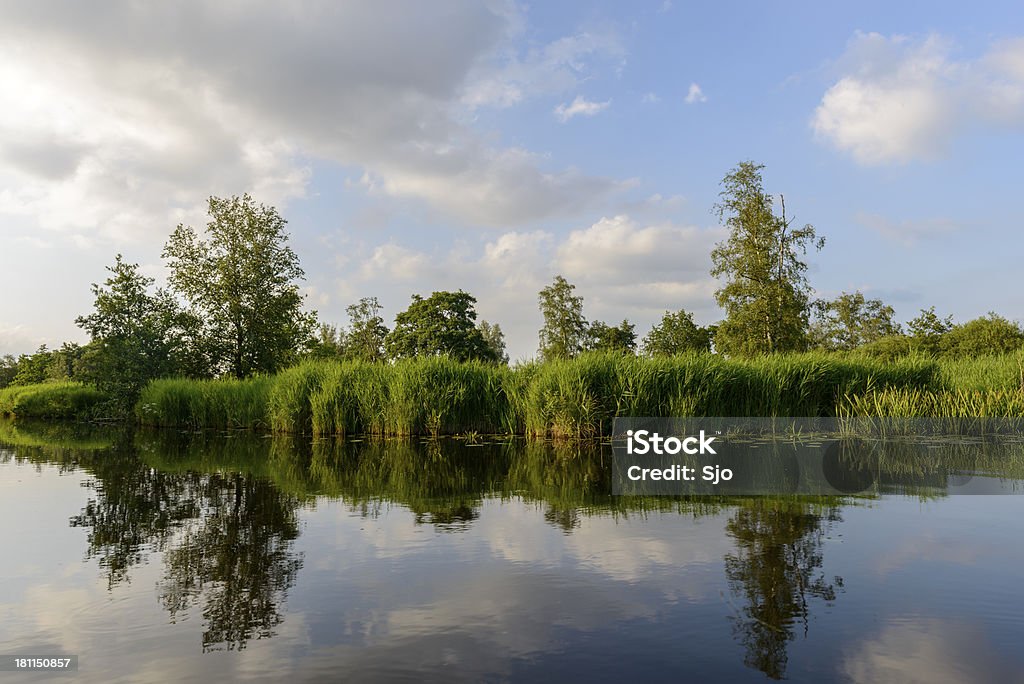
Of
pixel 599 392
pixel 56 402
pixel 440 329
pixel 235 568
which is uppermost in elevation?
pixel 440 329

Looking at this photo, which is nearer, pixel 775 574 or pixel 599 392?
pixel 775 574

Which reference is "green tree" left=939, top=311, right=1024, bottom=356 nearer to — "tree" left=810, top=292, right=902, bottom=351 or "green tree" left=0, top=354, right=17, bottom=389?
"tree" left=810, top=292, right=902, bottom=351

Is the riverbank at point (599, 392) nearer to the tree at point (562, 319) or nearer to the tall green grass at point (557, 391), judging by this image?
the tall green grass at point (557, 391)

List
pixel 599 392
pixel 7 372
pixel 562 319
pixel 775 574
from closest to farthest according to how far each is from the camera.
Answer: pixel 775 574
pixel 599 392
pixel 562 319
pixel 7 372

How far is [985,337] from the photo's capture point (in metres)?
39.5

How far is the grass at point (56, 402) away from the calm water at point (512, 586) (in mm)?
31769

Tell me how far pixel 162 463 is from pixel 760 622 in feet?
45.1

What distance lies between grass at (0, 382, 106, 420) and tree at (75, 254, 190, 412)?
5.32 ft

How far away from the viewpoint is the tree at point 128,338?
104ft

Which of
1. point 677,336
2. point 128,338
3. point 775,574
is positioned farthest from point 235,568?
point 677,336

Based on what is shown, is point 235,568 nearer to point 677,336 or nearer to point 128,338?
point 128,338

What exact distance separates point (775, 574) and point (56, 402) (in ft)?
144

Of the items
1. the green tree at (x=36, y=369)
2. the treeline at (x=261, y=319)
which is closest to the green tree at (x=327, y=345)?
the treeline at (x=261, y=319)

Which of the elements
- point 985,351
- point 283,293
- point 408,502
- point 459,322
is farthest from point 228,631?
point 459,322
